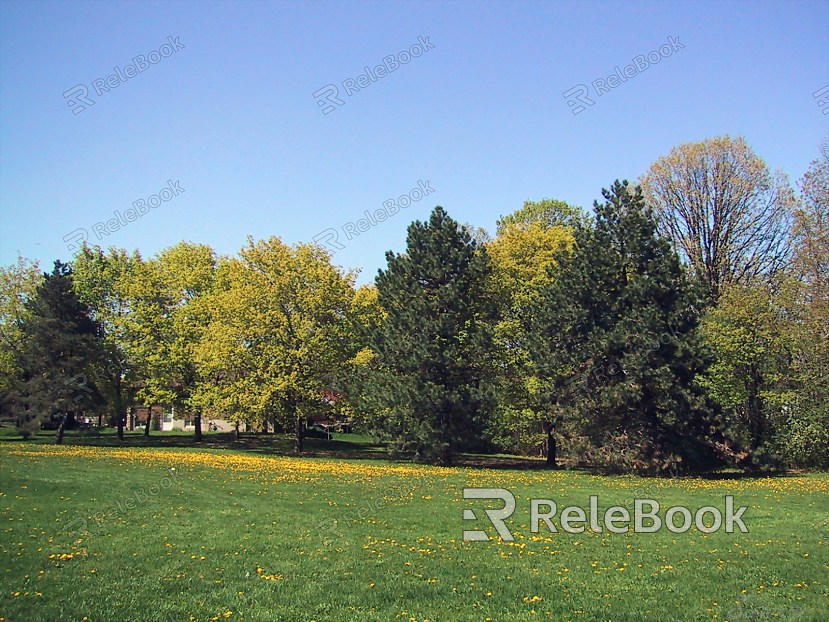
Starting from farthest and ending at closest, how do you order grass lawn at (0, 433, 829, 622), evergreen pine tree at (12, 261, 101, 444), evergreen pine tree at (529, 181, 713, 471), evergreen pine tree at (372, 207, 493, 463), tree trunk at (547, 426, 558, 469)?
1. evergreen pine tree at (12, 261, 101, 444)
2. tree trunk at (547, 426, 558, 469)
3. evergreen pine tree at (372, 207, 493, 463)
4. evergreen pine tree at (529, 181, 713, 471)
5. grass lawn at (0, 433, 829, 622)

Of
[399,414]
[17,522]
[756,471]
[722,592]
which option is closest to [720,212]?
[756,471]

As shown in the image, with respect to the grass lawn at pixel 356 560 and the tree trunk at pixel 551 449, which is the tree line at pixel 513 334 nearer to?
the tree trunk at pixel 551 449

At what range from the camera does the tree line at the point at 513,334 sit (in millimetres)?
31188

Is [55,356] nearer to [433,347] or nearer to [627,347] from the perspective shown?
[433,347]

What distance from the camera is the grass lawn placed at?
9.12m

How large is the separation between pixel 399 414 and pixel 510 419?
676 cm

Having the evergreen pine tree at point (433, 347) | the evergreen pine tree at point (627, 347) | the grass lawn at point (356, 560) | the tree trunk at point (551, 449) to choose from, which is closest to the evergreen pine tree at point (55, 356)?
the evergreen pine tree at point (433, 347)

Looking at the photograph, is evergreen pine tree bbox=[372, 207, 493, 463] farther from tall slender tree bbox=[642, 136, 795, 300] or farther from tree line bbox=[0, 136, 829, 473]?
tall slender tree bbox=[642, 136, 795, 300]

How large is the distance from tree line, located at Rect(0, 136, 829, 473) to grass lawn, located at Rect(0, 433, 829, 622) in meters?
10.5

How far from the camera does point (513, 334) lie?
39594 millimetres

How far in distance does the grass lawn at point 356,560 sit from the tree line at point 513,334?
10523 millimetres

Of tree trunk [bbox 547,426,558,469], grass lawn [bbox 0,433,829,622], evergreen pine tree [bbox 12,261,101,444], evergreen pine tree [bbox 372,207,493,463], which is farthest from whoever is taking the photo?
evergreen pine tree [bbox 12,261,101,444]

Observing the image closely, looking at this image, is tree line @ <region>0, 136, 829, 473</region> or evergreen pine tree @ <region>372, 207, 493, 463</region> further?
evergreen pine tree @ <region>372, 207, 493, 463</region>

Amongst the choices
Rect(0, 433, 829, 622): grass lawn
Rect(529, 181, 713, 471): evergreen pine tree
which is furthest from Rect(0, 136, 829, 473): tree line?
Rect(0, 433, 829, 622): grass lawn
